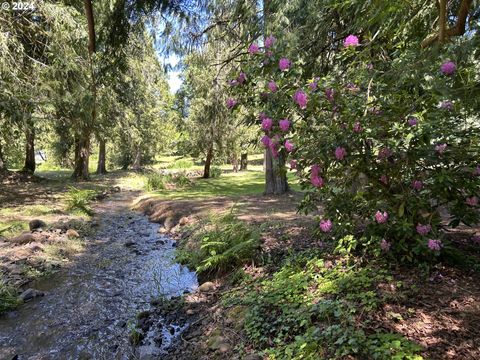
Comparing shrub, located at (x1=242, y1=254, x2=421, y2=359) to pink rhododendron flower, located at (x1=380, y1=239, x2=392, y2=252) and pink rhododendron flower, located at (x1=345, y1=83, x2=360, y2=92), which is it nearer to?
pink rhododendron flower, located at (x1=380, y1=239, x2=392, y2=252)

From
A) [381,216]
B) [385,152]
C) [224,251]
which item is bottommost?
[224,251]

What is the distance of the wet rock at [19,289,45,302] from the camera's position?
4.69 metres

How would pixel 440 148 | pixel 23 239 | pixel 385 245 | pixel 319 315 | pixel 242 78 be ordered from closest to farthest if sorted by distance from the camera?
pixel 440 148 < pixel 319 315 < pixel 385 245 < pixel 242 78 < pixel 23 239

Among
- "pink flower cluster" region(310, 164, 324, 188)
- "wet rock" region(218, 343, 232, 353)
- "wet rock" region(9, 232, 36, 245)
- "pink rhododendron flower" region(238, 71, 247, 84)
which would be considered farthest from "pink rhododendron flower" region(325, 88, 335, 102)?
"wet rock" region(9, 232, 36, 245)

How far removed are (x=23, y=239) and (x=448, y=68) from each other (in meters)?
7.12

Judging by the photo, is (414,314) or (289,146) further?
(289,146)

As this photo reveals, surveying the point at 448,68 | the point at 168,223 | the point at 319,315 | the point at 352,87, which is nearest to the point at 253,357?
the point at 319,315

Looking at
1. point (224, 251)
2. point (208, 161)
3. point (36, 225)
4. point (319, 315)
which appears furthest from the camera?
point (208, 161)

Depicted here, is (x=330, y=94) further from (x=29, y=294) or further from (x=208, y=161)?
(x=208, y=161)

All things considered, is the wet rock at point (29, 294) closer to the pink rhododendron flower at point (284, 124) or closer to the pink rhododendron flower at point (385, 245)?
the pink rhododendron flower at point (284, 124)

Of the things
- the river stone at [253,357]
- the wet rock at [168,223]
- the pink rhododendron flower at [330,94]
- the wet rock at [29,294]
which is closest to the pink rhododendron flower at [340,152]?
the pink rhododendron flower at [330,94]

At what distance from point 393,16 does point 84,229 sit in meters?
7.51

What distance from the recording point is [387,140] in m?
2.84

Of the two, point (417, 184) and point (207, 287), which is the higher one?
point (417, 184)
